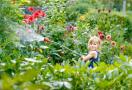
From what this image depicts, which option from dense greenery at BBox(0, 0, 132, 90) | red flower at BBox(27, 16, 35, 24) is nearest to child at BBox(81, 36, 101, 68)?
dense greenery at BBox(0, 0, 132, 90)

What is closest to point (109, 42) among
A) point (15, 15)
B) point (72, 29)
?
point (72, 29)

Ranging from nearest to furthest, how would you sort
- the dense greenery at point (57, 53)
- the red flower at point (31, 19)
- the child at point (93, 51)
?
the dense greenery at point (57, 53), the child at point (93, 51), the red flower at point (31, 19)

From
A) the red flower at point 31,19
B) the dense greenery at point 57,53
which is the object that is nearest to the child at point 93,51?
the dense greenery at point 57,53

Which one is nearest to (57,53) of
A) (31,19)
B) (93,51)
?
(31,19)

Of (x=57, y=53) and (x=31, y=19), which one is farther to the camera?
(x=31, y=19)

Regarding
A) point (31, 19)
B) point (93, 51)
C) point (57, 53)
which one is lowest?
point (57, 53)

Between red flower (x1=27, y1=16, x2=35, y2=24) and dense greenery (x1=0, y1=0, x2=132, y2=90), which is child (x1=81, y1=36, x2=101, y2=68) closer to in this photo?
dense greenery (x1=0, y1=0, x2=132, y2=90)

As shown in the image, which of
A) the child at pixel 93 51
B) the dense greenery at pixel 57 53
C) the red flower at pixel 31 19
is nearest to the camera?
the dense greenery at pixel 57 53

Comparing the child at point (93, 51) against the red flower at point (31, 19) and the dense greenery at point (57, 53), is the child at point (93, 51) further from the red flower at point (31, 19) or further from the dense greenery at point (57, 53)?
the red flower at point (31, 19)

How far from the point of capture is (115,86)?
2982mm

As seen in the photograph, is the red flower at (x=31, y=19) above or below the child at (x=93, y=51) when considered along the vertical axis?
above

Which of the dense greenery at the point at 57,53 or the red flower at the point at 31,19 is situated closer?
the dense greenery at the point at 57,53

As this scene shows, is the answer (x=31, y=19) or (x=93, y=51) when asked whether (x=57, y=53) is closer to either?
(x=31, y=19)

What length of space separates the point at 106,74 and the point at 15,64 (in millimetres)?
647
